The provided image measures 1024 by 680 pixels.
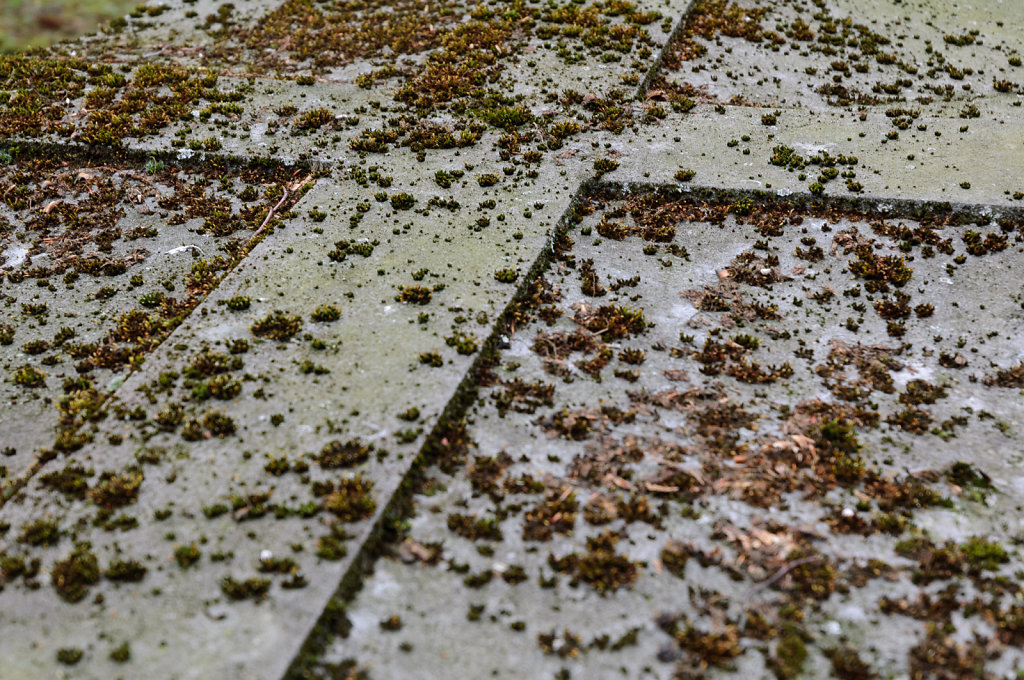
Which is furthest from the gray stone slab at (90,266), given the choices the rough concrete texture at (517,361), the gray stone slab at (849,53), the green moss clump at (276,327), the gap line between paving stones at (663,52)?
the gray stone slab at (849,53)

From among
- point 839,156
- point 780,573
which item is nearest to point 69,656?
point 780,573

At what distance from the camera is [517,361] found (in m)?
8.95

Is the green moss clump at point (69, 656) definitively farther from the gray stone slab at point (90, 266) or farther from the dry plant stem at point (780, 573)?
the dry plant stem at point (780, 573)

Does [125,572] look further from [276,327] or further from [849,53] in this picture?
[849,53]

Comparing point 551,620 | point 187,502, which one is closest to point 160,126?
point 187,502

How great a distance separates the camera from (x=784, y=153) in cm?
1227

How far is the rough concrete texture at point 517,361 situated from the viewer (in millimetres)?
6246

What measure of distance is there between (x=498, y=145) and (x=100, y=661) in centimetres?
972

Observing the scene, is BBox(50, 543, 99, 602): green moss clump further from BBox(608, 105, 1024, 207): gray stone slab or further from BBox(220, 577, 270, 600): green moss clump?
BBox(608, 105, 1024, 207): gray stone slab

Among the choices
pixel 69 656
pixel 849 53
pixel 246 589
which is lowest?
pixel 69 656

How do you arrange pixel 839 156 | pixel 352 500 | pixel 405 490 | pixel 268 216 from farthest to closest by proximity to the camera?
pixel 839 156
pixel 268 216
pixel 405 490
pixel 352 500

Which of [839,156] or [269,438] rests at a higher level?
→ [839,156]

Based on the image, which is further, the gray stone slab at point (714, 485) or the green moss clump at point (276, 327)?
the green moss clump at point (276, 327)

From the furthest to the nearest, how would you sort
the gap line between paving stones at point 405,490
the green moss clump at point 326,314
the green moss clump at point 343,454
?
the green moss clump at point 326,314 → the green moss clump at point 343,454 → the gap line between paving stones at point 405,490
